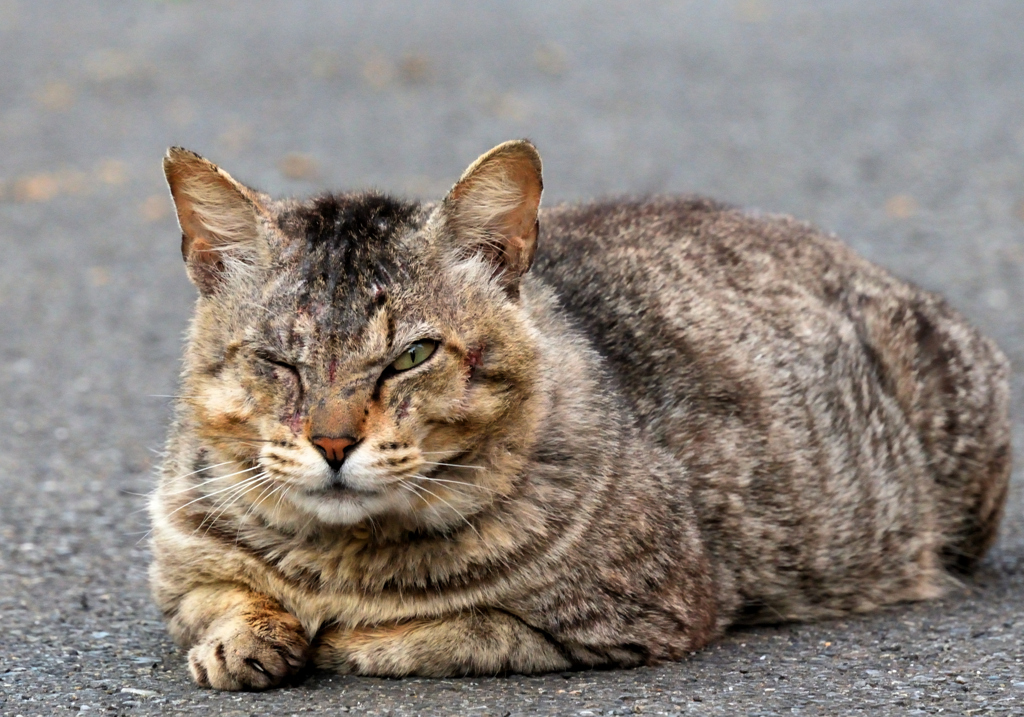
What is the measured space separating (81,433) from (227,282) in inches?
138

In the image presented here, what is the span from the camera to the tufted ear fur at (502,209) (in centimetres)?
428

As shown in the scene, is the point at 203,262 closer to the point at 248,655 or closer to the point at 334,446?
the point at 334,446

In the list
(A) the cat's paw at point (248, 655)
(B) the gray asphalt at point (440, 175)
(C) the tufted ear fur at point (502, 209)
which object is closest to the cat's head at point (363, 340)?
(C) the tufted ear fur at point (502, 209)

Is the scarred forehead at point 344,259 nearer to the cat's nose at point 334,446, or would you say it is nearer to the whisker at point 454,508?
the cat's nose at point 334,446

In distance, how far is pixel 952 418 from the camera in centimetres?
589

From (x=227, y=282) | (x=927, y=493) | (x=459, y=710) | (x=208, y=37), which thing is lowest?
(x=459, y=710)

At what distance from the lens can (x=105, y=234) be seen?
434 inches

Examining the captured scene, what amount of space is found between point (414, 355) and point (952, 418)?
2731 millimetres

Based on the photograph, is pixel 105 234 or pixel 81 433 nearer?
pixel 81 433

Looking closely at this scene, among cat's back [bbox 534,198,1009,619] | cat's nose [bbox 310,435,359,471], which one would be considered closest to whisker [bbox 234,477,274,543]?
cat's nose [bbox 310,435,359,471]

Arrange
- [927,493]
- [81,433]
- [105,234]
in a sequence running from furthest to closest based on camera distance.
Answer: [105,234] < [81,433] < [927,493]

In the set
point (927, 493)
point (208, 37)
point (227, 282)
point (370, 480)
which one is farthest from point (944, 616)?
point (208, 37)

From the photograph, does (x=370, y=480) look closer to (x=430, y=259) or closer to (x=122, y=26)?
(x=430, y=259)

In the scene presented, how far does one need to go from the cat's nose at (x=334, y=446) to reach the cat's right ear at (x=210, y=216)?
2.44ft
